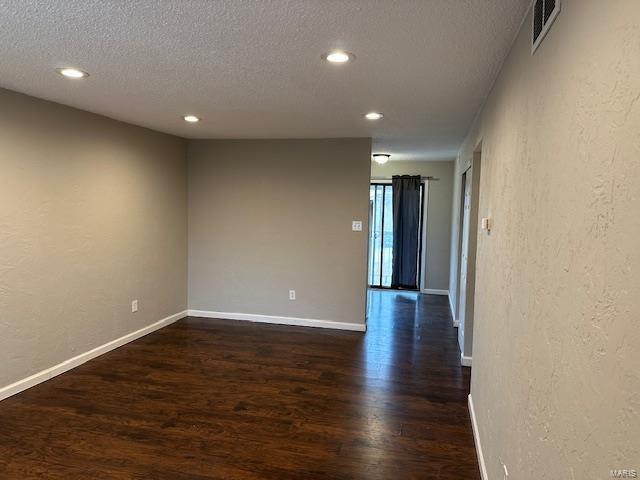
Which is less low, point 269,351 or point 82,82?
point 82,82

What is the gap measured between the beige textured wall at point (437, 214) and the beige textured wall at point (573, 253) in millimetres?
5614

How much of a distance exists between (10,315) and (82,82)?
5.79ft

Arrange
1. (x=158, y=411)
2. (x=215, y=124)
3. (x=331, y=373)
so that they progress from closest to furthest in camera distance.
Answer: (x=158, y=411), (x=331, y=373), (x=215, y=124)

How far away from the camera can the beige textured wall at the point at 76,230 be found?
10.6ft

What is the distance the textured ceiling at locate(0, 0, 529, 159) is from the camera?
5.87ft

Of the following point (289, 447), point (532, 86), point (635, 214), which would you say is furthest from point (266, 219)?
point (635, 214)

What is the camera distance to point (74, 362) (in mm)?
3836

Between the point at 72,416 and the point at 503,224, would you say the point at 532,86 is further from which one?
the point at 72,416

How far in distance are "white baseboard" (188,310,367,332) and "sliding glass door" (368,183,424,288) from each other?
276cm

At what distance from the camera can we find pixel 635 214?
786 mm

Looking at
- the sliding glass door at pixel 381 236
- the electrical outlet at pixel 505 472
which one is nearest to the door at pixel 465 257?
the electrical outlet at pixel 505 472

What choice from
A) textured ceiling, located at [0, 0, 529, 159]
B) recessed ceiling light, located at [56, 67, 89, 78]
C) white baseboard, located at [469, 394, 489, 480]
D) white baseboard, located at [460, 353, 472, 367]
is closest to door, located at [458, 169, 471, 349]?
white baseboard, located at [460, 353, 472, 367]

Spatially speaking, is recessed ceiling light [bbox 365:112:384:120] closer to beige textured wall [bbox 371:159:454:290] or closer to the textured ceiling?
the textured ceiling

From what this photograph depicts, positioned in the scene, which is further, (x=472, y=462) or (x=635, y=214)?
(x=472, y=462)
